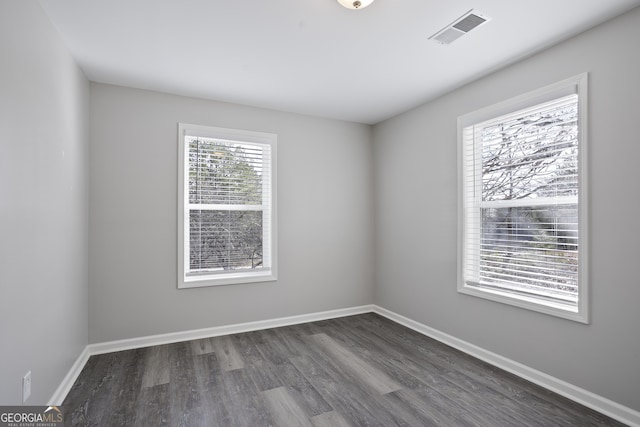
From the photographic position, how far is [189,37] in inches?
93.8

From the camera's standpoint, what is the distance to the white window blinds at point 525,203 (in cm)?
245

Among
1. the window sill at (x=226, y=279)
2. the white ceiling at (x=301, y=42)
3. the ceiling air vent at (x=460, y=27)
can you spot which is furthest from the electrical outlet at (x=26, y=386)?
the ceiling air vent at (x=460, y=27)

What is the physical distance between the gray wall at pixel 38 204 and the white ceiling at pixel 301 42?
36cm

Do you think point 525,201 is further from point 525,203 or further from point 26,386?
point 26,386

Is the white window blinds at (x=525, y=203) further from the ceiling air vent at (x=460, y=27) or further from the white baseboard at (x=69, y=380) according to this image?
the white baseboard at (x=69, y=380)

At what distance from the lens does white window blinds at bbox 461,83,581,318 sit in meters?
2.45

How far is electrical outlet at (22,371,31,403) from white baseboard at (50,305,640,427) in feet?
1.58

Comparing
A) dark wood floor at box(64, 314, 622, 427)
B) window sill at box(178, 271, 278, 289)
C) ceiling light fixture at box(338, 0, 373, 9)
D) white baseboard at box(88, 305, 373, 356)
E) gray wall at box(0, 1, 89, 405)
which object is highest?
ceiling light fixture at box(338, 0, 373, 9)

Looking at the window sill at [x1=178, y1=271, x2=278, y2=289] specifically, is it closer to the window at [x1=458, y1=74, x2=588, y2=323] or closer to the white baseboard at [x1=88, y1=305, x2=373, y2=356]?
the white baseboard at [x1=88, y1=305, x2=373, y2=356]

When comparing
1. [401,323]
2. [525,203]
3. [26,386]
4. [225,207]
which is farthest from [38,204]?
[401,323]

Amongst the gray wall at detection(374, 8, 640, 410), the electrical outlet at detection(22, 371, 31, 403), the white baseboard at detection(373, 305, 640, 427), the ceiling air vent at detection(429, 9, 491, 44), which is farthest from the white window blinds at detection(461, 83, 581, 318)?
the electrical outlet at detection(22, 371, 31, 403)

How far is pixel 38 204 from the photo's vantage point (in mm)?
1969

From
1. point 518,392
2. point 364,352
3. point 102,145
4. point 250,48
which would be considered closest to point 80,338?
point 102,145

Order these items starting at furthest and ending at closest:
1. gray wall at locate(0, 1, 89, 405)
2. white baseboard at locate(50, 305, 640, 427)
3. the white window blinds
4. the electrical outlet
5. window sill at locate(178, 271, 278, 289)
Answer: window sill at locate(178, 271, 278, 289)
the white window blinds
white baseboard at locate(50, 305, 640, 427)
the electrical outlet
gray wall at locate(0, 1, 89, 405)
